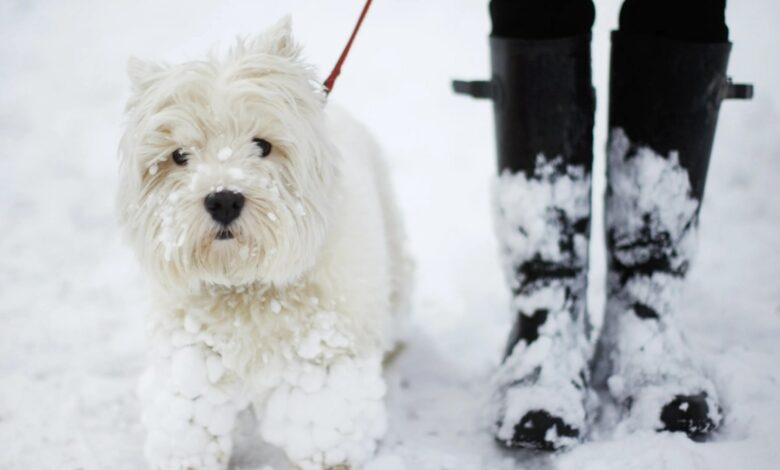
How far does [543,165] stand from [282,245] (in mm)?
756

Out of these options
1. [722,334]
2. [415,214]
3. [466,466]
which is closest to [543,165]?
[466,466]

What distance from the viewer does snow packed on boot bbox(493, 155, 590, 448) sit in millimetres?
1821

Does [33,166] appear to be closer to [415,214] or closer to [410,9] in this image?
[415,214]

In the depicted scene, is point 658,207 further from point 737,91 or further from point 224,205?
point 224,205

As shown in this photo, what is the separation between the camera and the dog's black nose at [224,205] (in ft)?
4.53

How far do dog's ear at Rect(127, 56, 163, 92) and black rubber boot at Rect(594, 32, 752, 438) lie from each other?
1.18 meters

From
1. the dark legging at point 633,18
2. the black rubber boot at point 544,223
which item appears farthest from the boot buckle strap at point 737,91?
the black rubber boot at point 544,223

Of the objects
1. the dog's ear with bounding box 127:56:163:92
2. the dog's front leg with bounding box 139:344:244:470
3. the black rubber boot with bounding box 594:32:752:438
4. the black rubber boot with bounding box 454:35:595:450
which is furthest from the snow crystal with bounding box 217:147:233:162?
the black rubber boot with bounding box 594:32:752:438

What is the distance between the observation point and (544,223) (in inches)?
72.4

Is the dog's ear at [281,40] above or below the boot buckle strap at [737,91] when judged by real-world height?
above

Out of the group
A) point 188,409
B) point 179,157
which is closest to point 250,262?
point 179,157

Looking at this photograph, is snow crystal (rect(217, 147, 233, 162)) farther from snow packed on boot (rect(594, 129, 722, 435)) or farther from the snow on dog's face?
snow packed on boot (rect(594, 129, 722, 435))

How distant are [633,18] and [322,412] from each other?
1.28 meters

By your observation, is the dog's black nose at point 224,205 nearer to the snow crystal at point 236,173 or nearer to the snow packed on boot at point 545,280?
the snow crystal at point 236,173
